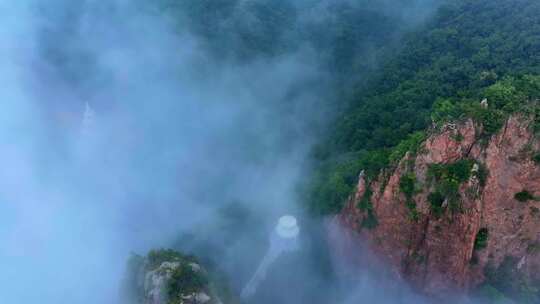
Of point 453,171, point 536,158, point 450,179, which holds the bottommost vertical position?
point 536,158

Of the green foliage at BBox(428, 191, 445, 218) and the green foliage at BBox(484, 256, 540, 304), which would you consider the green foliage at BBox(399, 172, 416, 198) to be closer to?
the green foliage at BBox(428, 191, 445, 218)

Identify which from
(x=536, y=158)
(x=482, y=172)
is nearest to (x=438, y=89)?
(x=482, y=172)

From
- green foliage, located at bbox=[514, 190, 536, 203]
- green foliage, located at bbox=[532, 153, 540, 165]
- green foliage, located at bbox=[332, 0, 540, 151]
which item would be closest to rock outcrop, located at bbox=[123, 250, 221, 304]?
green foliage, located at bbox=[332, 0, 540, 151]

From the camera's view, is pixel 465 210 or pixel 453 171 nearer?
pixel 465 210

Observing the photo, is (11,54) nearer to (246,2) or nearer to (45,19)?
(45,19)

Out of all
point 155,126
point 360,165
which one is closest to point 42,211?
point 155,126

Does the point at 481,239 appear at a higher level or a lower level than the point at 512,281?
higher

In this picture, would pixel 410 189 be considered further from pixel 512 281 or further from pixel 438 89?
pixel 438 89
